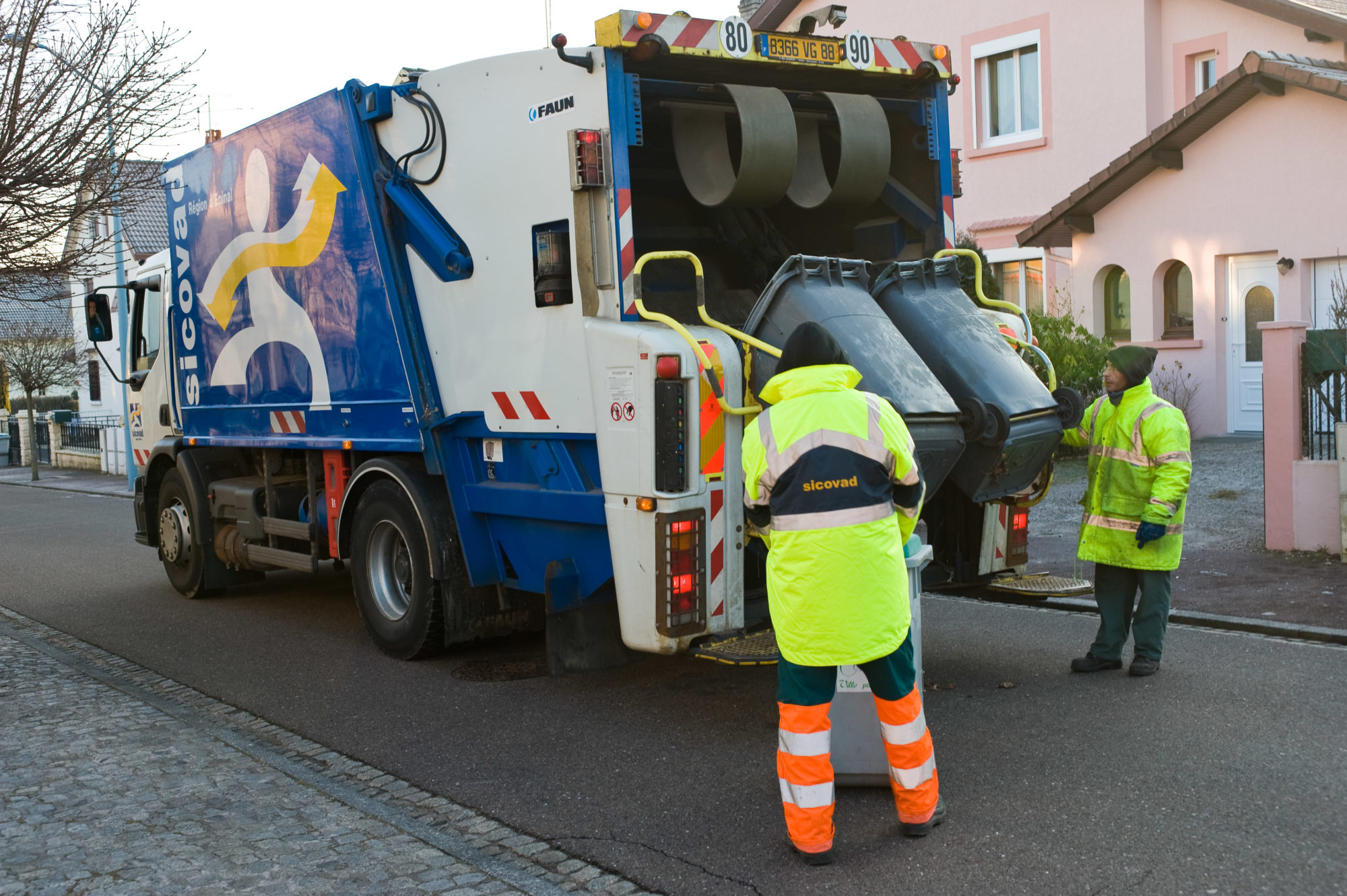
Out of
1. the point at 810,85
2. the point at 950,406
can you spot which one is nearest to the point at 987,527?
the point at 950,406

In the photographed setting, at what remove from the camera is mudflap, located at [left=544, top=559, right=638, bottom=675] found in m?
5.65

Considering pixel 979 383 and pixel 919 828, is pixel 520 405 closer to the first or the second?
pixel 979 383

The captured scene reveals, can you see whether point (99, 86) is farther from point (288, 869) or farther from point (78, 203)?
point (288, 869)

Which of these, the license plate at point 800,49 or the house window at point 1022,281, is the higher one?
the license plate at point 800,49

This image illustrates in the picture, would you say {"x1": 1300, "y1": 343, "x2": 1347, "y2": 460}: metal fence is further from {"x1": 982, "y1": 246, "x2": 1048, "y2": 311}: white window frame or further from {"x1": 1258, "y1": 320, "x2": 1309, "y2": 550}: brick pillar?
{"x1": 982, "y1": 246, "x2": 1048, "y2": 311}: white window frame

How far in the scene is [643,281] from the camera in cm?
606

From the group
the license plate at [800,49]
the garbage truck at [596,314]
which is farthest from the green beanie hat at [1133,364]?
the license plate at [800,49]

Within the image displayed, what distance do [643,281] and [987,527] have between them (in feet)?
6.56

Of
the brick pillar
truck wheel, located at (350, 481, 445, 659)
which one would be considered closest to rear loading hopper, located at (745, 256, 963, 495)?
truck wheel, located at (350, 481, 445, 659)

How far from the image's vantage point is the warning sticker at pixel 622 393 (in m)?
5.09

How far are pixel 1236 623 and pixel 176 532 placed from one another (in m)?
7.04

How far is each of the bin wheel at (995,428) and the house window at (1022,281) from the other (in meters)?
13.0

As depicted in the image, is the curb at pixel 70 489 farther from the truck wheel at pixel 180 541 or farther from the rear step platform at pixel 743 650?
the rear step platform at pixel 743 650

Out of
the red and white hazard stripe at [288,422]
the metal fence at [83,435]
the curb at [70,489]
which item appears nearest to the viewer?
the red and white hazard stripe at [288,422]
